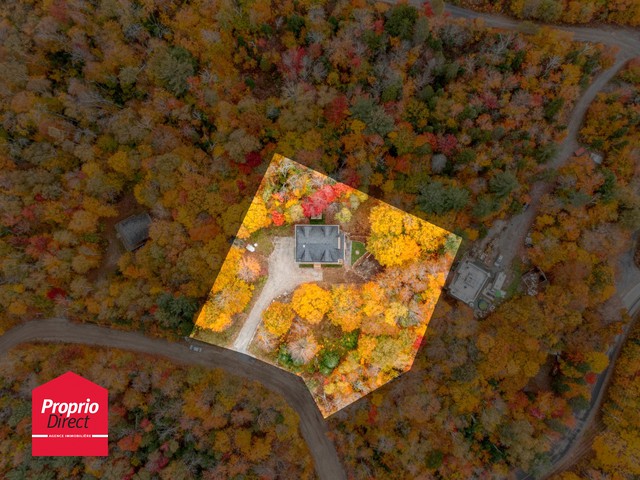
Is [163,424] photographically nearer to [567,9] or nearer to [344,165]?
[344,165]

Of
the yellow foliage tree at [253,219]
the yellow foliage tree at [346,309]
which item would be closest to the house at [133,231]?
the yellow foliage tree at [253,219]

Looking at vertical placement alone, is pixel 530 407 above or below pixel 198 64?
below

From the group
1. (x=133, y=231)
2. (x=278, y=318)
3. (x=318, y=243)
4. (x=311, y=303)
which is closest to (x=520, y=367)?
(x=311, y=303)

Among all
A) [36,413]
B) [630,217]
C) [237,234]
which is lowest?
[36,413]

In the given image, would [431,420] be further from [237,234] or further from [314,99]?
[314,99]

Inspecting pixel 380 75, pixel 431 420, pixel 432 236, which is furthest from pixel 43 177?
pixel 431 420

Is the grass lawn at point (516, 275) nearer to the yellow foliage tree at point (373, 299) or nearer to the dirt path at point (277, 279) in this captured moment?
the yellow foliage tree at point (373, 299)

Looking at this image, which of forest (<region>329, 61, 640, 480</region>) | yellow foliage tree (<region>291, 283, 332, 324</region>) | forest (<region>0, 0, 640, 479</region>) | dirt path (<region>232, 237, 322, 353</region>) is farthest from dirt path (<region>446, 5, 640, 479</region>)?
dirt path (<region>232, 237, 322, 353</region>)
